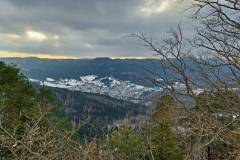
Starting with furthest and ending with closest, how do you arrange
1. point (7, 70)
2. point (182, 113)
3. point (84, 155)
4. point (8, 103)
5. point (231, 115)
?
point (7, 70) → point (8, 103) → point (182, 113) → point (231, 115) → point (84, 155)

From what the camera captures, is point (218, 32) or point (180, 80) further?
point (180, 80)

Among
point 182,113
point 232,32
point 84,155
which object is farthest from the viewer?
point 182,113

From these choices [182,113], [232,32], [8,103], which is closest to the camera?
[232,32]

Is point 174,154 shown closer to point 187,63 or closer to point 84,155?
point 187,63

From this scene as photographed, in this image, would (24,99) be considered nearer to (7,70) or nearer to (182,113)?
(7,70)

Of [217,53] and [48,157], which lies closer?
[48,157]

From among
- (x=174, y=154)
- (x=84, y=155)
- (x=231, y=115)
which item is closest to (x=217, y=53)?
(x=231, y=115)

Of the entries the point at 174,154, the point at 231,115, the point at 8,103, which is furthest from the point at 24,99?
the point at 231,115

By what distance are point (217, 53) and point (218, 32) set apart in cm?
61

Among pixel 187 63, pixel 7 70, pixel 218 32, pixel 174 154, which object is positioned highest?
pixel 218 32

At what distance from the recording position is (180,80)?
13.7 metres

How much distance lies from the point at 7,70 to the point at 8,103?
4173 millimetres

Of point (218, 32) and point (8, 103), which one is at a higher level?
point (218, 32)

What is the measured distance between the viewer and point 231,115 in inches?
465
